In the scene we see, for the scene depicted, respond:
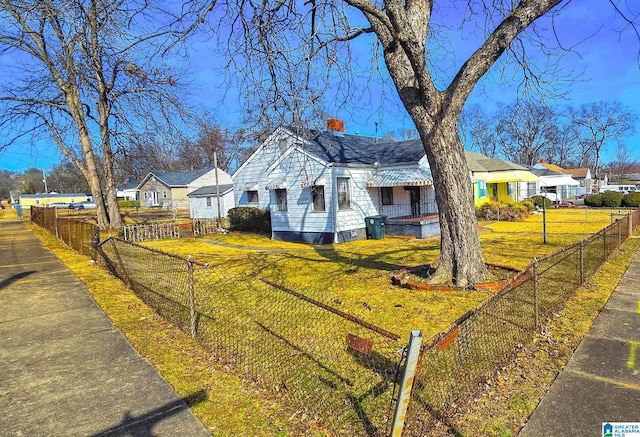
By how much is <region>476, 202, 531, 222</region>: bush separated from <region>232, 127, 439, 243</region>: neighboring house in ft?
17.5

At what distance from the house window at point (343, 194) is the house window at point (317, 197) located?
27.9 inches

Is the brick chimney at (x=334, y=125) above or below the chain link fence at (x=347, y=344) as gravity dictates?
above

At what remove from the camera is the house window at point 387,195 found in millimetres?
16906

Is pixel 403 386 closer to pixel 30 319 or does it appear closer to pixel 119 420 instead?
pixel 119 420

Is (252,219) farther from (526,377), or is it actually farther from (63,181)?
(63,181)

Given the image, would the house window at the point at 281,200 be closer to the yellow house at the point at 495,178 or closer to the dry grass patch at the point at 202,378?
the dry grass patch at the point at 202,378

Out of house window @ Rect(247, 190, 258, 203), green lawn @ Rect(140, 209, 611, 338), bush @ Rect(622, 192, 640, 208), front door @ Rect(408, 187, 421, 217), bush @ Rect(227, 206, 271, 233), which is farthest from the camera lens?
bush @ Rect(622, 192, 640, 208)

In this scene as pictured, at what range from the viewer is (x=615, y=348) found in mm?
4227

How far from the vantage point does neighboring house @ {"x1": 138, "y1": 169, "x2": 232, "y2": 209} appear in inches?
1796

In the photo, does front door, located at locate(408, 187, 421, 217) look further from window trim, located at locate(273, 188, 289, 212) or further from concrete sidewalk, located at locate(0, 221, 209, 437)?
concrete sidewalk, located at locate(0, 221, 209, 437)

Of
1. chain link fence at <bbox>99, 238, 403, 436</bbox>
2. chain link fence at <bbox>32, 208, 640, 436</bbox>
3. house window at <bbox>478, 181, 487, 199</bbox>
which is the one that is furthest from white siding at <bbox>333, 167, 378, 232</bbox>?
house window at <bbox>478, 181, 487, 199</bbox>

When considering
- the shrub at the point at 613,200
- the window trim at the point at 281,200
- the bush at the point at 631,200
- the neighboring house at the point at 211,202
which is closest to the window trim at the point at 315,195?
the window trim at the point at 281,200

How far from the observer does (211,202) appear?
30.1 m

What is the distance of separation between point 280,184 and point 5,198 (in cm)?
13585
